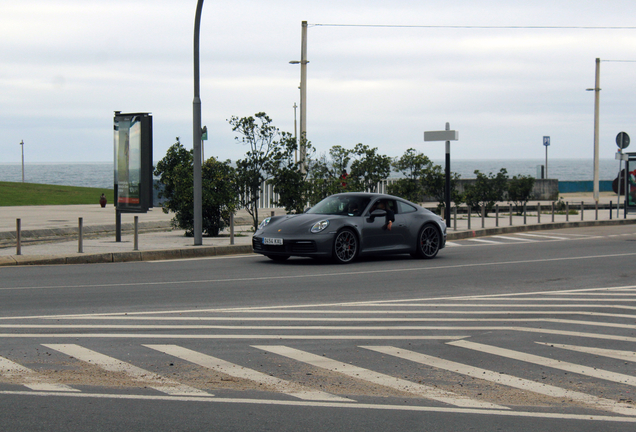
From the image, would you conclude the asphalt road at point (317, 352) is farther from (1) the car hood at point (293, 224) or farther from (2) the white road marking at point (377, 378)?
(1) the car hood at point (293, 224)

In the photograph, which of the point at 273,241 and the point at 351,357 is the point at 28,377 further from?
the point at 273,241

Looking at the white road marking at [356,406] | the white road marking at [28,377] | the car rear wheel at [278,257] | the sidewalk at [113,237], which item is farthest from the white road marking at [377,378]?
the sidewalk at [113,237]

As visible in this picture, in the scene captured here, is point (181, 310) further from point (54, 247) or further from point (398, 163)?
point (398, 163)

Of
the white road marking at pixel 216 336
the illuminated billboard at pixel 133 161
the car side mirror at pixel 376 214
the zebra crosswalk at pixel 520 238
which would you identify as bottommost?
the white road marking at pixel 216 336

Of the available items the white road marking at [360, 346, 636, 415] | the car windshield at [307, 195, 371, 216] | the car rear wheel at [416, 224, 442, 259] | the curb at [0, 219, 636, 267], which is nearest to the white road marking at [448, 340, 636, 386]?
the white road marking at [360, 346, 636, 415]

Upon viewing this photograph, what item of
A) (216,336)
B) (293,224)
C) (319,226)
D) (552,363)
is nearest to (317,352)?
(216,336)

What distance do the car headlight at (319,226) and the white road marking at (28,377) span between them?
335 inches

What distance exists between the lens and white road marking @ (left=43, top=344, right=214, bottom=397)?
18.0ft

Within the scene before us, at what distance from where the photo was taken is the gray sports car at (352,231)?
14.3 m

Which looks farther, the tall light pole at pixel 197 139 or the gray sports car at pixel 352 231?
the tall light pole at pixel 197 139

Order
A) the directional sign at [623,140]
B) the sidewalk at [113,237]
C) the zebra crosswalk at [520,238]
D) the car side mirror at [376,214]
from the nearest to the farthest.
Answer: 1. the car side mirror at [376,214]
2. the sidewalk at [113,237]
3. the zebra crosswalk at [520,238]
4. the directional sign at [623,140]

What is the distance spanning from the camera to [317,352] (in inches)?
264

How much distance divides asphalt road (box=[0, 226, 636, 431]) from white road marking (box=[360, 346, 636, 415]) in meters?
0.02

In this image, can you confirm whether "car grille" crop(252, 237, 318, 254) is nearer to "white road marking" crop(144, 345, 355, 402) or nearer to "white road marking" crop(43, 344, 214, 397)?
"white road marking" crop(144, 345, 355, 402)
